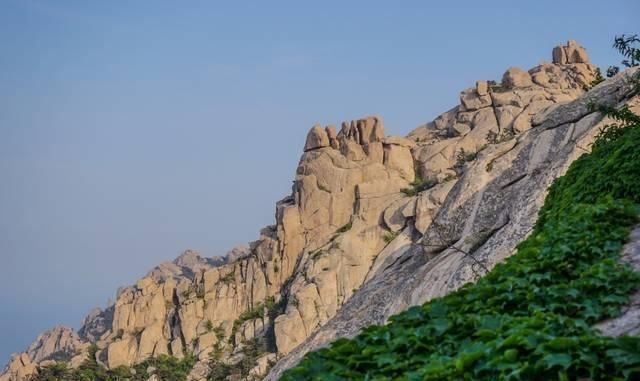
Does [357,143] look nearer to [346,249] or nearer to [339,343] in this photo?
[346,249]

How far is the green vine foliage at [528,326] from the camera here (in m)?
5.17

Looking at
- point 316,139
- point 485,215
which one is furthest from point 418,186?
point 485,215

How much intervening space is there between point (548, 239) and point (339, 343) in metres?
3.24

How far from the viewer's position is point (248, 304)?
3031 inches

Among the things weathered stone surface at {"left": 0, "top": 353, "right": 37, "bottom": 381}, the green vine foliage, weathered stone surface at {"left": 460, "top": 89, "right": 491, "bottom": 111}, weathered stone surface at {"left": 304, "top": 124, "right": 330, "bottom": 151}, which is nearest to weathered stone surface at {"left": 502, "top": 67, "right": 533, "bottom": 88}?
weathered stone surface at {"left": 460, "top": 89, "right": 491, "bottom": 111}

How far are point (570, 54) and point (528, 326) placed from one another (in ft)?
272

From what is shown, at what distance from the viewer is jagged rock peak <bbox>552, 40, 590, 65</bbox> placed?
272 ft

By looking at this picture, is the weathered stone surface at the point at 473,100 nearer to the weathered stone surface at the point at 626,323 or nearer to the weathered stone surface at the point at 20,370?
the weathered stone surface at the point at 20,370

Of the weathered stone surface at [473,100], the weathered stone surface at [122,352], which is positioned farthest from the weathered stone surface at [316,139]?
the weathered stone surface at [122,352]

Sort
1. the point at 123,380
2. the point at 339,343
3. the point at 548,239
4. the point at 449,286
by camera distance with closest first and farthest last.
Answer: the point at 339,343, the point at 548,239, the point at 449,286, the point at 123,380

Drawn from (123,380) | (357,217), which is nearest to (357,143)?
(357,217)

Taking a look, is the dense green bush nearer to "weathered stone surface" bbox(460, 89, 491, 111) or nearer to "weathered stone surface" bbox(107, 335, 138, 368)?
"weathered stone surface" bbox(107, 335, 138, 368)

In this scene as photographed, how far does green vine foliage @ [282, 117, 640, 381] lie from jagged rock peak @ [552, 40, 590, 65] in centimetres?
7775

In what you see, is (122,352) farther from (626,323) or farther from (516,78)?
(626,323)
